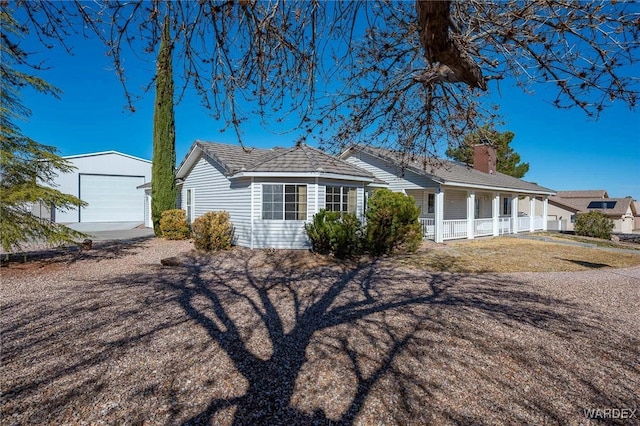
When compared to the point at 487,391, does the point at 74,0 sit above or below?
above

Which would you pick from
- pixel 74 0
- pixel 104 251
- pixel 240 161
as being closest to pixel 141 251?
pixel 104 251

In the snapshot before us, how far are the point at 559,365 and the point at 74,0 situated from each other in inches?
253

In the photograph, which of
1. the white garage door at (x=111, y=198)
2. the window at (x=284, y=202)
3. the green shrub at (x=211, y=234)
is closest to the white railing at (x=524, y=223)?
the window at (x=284, y=202)

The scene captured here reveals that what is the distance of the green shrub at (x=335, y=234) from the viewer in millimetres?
11891

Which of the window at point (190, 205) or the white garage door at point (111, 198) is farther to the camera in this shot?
the white garage door at point (111, 198)

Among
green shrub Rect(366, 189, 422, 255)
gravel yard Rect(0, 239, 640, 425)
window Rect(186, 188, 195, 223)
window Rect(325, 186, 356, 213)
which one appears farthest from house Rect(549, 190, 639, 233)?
window Rect(186, 188, 195, 223)

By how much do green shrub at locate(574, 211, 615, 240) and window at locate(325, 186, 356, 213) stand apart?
67.0ft

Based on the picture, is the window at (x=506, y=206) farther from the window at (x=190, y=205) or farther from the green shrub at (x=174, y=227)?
the green shrub at (x=174, y=227)

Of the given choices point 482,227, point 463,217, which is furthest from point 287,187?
point 463,217

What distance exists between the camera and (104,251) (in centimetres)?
1271

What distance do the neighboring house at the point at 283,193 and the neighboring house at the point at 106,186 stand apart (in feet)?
60.3

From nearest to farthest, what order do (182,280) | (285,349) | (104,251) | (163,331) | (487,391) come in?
(487,391), (285,349), (163,331), (182,280), (104,251)

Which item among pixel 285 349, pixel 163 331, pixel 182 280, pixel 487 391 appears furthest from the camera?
pixel 182 280

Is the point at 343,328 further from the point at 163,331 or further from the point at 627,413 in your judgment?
the point at 627,413
